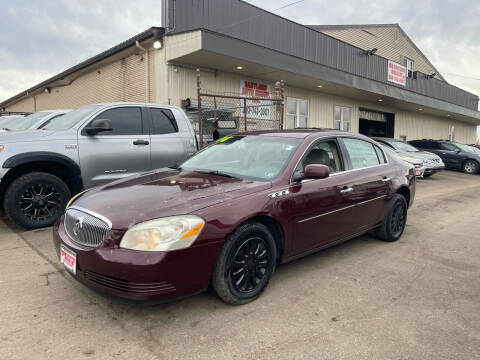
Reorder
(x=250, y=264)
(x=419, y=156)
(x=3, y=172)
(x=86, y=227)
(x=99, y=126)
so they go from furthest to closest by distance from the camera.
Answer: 1. (x=419, y=156)
2. (x=99, y=126)
3. (x=3, y=172)
4. (x=250, y=264)
5. (x=86, y=227)

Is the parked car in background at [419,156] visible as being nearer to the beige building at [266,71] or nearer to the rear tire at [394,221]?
the beige building at [266,71]

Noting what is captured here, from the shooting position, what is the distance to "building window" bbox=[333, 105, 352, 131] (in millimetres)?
16812

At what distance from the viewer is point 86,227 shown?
107 inches

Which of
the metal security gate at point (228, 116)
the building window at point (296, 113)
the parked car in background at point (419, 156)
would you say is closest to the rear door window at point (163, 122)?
the metal security gate at point (228, 116)

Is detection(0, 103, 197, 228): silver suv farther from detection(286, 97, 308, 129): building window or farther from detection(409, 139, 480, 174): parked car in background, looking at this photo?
detection(409, 139, 480, 174): parked car in background

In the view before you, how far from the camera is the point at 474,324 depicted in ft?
9.19

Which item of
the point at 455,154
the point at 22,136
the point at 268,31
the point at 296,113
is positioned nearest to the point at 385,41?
the point at 455,154

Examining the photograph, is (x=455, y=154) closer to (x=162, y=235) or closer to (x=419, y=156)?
(x=419, y=156)

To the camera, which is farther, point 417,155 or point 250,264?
point 417,155

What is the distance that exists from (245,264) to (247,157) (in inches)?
49.7

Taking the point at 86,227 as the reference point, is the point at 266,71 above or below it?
above

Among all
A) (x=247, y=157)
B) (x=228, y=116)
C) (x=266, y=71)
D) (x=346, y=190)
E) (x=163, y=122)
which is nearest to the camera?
(x=247, y=157)

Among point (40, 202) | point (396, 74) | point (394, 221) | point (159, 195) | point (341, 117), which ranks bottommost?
point (394, 221)

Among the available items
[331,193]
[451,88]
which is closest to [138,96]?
[331,193]
